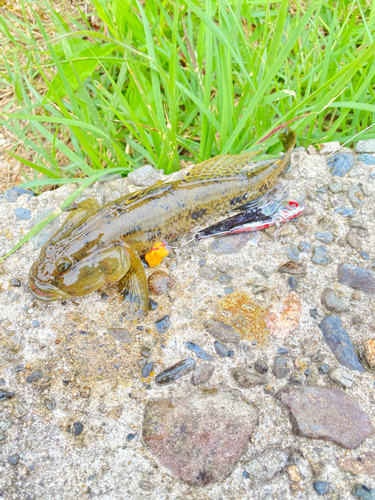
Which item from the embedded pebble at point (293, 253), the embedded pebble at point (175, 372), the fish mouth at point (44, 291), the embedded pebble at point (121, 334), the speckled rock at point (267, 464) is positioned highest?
the fish mouth at point (44, 291)

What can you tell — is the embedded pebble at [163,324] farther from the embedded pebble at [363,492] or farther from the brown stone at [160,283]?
the embedded pebble at [363,492]

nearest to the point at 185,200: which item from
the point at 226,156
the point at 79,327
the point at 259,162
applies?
the point at 226,156

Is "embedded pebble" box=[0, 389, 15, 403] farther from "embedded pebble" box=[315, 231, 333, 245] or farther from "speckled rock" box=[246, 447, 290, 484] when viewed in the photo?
"embedded pebble" box=[315, 231, 333, 245]

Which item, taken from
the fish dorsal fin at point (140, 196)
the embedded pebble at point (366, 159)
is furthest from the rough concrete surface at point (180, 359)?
the fish dorsal fin at point (140, 196)

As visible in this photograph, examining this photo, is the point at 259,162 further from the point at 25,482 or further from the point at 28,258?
the point at 25,482

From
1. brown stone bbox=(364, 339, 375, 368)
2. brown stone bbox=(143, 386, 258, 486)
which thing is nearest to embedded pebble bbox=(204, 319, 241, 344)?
brown stone bbox=(143, 386, 258, 486)
